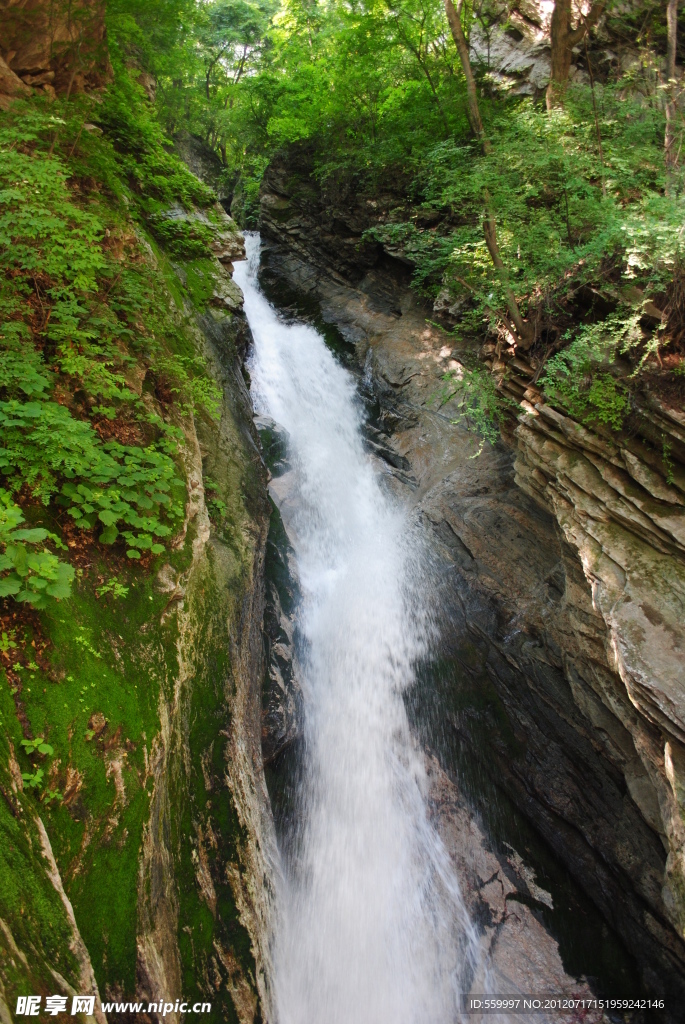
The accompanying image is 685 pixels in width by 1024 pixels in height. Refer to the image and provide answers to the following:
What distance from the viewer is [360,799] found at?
687cm

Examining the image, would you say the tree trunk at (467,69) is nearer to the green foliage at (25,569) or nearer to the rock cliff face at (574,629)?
the rock cliff face at (574,629)

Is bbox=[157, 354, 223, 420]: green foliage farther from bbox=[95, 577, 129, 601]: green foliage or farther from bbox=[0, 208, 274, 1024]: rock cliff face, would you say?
bbox=[95, 577, 129, 601]: green foliage

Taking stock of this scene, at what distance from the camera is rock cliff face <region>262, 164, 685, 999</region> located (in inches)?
204

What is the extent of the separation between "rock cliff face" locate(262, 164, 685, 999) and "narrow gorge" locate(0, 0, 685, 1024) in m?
0.04

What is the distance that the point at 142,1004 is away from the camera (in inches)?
119

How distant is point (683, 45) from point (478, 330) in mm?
6977

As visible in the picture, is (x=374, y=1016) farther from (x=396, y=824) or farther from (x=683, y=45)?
(x=683, y=45)

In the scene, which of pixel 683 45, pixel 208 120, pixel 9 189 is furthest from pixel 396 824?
pixel 208 120

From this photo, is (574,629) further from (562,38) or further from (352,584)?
(562,38)

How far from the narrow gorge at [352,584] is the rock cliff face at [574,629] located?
4cm

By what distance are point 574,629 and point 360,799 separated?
342 centimetres

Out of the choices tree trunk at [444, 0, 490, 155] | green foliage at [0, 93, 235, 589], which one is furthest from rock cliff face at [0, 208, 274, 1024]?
tree trunk at [444, 0, 490, 155]

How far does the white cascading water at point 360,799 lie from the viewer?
562 cm

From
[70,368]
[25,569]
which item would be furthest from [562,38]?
[25,569]
